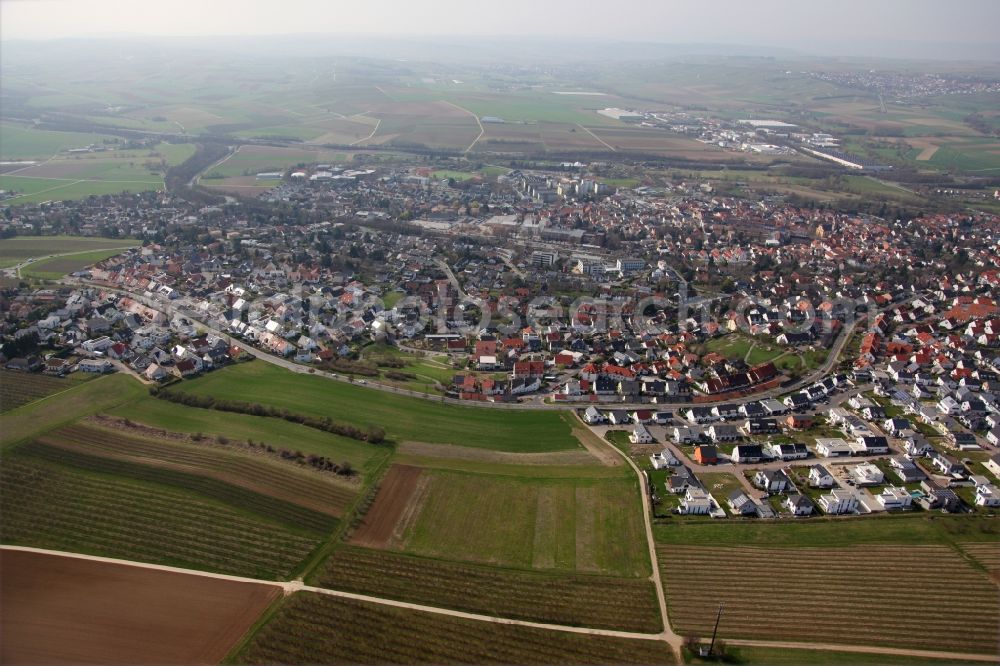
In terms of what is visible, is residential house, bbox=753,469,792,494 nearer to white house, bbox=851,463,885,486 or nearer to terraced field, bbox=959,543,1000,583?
white house, bbox=851,463,885,486

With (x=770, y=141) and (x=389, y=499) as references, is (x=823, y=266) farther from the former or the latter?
(x=770, y=141)

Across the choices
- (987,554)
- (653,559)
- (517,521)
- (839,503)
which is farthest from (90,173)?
(987,554)

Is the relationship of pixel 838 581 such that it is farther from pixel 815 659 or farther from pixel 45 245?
pixel 45 245

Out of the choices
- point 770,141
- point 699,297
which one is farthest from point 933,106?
point 699,297

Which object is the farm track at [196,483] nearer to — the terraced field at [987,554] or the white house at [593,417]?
the white house at [593,417]

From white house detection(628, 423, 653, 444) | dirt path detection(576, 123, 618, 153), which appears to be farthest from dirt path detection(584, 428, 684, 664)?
dirt path detection(576, 123, 618, 153)

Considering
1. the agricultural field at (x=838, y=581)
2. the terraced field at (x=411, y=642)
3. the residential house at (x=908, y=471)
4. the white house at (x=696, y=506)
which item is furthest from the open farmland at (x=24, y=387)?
the residential house at (x=908, y=471)
